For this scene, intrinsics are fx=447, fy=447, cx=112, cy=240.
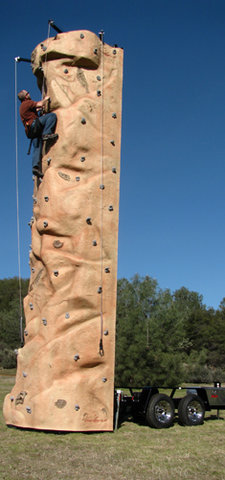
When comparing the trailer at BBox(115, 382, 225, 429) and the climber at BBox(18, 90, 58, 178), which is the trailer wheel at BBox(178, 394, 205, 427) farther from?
the climber at BBox(18, 90, 58, 178)

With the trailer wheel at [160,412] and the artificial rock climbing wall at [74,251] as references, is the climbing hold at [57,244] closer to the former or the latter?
the artificial rock climbing wall at [74,251]

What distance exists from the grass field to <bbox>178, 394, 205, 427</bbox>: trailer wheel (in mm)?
554

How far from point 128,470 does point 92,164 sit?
20.7 feet

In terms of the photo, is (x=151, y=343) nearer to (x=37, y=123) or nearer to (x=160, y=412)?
(x=160, y=412)

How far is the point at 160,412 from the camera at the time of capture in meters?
9.90

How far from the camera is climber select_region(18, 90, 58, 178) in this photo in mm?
10070

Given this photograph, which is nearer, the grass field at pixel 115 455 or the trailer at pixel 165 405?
the grass field at pixel 115 455

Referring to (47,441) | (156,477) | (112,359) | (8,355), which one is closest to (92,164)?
(112,359)

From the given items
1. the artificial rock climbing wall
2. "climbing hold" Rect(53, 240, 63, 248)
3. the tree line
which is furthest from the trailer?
the tree line

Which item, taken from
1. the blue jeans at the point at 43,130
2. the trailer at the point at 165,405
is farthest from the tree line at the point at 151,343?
the blue jeans at the point at 43,130

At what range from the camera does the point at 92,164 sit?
10.1 metres

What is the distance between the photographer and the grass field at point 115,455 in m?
6.12

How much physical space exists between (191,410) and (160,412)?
3.28ft

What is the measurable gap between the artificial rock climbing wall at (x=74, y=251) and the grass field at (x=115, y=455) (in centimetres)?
58
